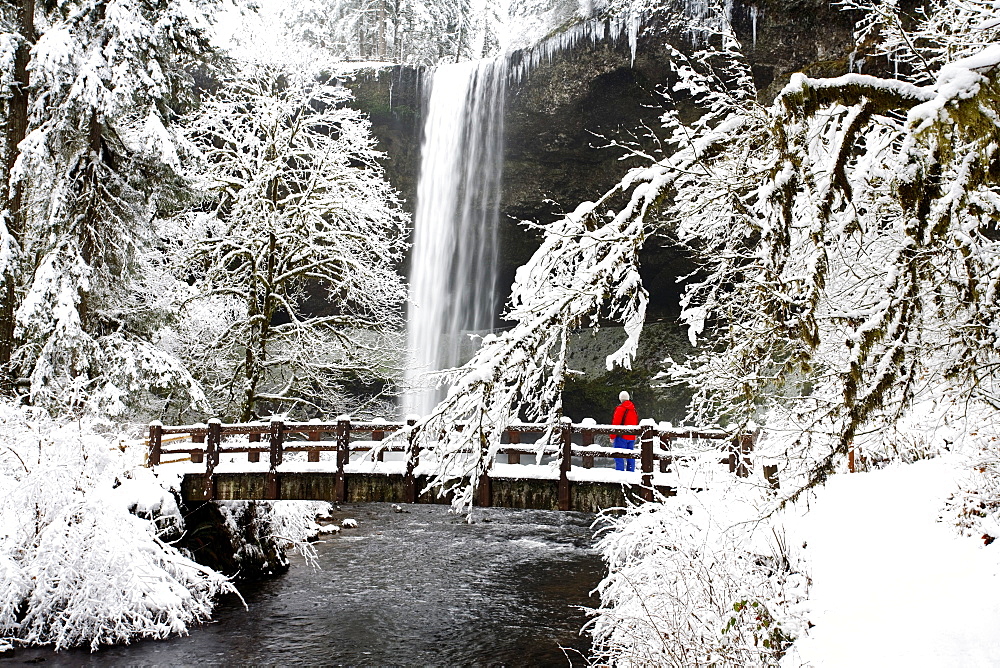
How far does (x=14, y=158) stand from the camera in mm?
15672

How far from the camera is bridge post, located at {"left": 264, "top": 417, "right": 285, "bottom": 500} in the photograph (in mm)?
12148

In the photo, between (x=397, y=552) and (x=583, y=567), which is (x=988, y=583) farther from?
(x=397, y=552)

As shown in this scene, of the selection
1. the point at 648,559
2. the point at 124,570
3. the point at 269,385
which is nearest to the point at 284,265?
the point at 269,385

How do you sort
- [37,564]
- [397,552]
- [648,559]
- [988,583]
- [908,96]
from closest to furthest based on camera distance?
[908,96], [988,583], [648,559], [37,564], [397,552]

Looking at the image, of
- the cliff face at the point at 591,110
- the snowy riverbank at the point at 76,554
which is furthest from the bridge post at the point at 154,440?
the cliff face at the point at 591,110

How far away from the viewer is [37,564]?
32.3ft

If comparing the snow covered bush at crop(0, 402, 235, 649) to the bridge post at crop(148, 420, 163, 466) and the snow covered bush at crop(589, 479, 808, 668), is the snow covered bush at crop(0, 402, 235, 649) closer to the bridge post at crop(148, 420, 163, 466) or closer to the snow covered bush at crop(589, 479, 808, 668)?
the bridge post at crop(148, 420, 163, 466)

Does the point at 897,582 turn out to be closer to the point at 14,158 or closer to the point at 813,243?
the point at 813,243

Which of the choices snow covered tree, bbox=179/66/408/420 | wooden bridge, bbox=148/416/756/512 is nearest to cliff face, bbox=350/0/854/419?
snow covered tree, bbox=179/66/408/420

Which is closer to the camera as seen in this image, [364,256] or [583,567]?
[583,567]

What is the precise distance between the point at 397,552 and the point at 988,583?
11.8 m

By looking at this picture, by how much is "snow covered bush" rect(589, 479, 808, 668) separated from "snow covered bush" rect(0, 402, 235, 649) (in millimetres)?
6326

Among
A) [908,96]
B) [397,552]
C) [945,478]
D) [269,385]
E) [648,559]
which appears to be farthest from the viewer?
[269,385]

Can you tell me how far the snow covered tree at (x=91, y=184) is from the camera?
541 inches
